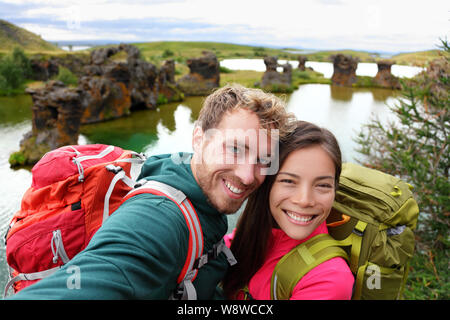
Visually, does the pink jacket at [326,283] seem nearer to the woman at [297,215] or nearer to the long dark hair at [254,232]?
the woman at [297,215]

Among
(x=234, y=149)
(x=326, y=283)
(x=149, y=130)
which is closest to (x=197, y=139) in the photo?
(x=234, y=149)

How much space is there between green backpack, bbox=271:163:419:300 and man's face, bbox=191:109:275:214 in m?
0.52

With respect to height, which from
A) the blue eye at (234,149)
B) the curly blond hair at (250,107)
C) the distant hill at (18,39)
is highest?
the distant hill at (18,39)

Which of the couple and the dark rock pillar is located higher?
the dark rock pillar

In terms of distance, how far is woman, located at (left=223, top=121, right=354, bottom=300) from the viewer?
169 centimetres

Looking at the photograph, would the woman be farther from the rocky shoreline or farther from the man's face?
the rocky shoreline

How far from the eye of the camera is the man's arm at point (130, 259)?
1080mm

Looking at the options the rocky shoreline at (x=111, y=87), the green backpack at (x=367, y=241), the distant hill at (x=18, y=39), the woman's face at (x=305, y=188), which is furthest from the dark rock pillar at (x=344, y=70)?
the distant hill at (x=18, y=39)

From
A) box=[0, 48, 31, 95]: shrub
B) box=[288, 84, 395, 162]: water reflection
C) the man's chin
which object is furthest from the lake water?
the man's chin

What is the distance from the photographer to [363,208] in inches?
82.0

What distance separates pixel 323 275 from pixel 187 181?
0.89 metres

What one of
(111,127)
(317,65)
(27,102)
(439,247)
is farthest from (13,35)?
(439,247)

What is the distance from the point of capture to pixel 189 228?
1.57 meters

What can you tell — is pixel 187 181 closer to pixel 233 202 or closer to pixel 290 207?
pixel 233 202
